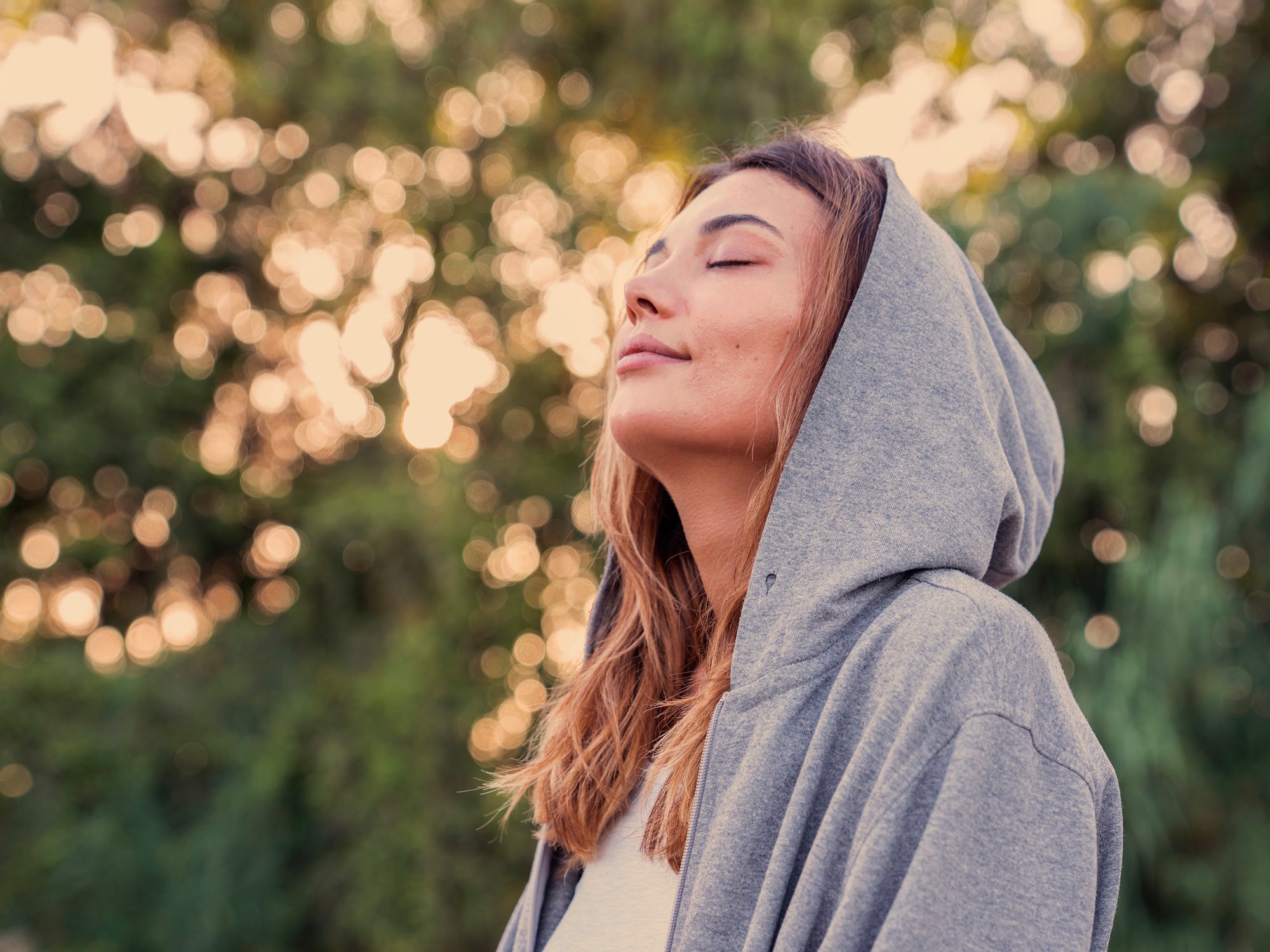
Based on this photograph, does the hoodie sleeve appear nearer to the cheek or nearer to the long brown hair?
the long brown hair

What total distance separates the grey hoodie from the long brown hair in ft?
0.25

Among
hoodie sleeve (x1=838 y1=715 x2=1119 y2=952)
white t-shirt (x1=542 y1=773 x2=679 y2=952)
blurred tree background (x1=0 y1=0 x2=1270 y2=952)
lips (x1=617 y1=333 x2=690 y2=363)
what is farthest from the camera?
blurred tree background (x1=0 y1=0 x2=1270 y2=952)

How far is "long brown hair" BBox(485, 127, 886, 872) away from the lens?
135 centimetres

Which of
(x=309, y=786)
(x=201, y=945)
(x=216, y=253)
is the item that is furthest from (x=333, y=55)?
(x=201, y=945)

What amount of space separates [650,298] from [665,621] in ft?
1.77

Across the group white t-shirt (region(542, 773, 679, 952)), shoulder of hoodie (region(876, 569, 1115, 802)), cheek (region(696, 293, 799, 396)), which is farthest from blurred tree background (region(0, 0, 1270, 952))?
shoulder of hoodie (region(876, 569, 1115, 802))

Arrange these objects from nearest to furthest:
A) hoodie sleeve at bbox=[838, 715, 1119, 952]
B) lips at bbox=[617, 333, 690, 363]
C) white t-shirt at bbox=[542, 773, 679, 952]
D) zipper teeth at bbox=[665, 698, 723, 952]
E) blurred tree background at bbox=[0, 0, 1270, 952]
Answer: hoodie sleeve at bbox=[838, 715, 1119, 952] < zipper teeth at bbox=[665, 698, 723, 952] < white t-shirt at bbox=[542, 773, 679, 952] < lips at bbox=[617, 333, 690, 363] < blurred tree background at bbox=[0, 0, 1270, 952]

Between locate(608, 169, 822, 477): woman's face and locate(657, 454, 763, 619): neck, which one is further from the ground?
locate(608, 169, 822, 477): woman's face

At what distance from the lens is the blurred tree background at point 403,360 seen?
5.42 m

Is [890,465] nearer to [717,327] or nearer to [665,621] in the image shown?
[717,327]

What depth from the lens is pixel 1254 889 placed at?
4352 mm

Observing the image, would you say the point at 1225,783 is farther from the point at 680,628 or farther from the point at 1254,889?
the point at 680,628

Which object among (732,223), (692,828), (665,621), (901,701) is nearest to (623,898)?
(692,828)

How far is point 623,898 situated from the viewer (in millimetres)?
1364
